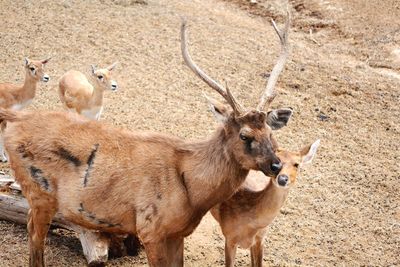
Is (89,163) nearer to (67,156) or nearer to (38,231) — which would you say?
(67,156)

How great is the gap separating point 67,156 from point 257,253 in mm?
2487

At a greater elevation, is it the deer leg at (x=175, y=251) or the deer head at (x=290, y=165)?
the deer head at (x=290, y=165)

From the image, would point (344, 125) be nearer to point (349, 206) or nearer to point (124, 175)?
point (349, 206)

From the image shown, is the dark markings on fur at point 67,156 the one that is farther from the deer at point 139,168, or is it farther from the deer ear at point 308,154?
the deer ear at point 308,154

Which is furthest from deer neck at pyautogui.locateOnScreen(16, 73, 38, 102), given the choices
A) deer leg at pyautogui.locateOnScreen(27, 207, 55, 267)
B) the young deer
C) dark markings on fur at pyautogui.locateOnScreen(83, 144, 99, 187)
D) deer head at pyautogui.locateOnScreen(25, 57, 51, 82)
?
the young deer

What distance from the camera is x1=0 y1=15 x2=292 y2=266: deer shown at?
22.3 feet

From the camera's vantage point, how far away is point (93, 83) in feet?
37.9

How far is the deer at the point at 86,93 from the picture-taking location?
1120 cm

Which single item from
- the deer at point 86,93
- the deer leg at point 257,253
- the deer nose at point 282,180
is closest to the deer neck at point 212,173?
the deer nose at point 282,180

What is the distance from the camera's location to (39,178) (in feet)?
23.5

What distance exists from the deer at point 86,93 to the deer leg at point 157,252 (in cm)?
450

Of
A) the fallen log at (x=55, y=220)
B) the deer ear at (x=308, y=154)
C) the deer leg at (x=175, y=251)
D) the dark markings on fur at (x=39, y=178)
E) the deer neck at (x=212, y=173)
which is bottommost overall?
the fallen log at (x=55, y=220)

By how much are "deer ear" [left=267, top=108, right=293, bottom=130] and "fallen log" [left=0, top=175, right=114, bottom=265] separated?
2468 mm

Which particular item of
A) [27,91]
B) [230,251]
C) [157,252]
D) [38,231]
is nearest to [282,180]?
[230,251]
